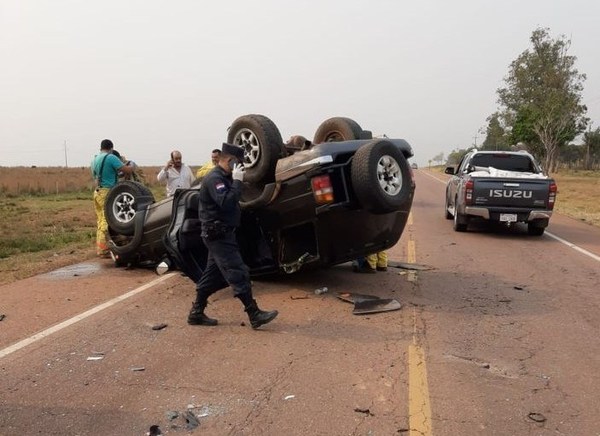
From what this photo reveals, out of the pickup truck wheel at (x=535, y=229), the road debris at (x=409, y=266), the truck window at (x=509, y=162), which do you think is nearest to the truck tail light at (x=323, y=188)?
the road debris at (x=409, y=266)

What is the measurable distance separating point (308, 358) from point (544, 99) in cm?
4861

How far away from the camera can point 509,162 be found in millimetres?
13781

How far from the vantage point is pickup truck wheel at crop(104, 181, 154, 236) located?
30.8 ft

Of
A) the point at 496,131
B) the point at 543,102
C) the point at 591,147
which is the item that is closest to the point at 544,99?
the point at 543,102

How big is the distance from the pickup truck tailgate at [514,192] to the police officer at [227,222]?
8132mm

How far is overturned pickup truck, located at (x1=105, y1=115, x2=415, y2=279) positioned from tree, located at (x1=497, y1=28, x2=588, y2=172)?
1664 inches

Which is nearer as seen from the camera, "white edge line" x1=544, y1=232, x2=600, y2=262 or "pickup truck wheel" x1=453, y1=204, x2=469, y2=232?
"white edge line" x1=544, y1=232, x2=600, y2=262

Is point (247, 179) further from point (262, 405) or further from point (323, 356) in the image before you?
point (262, 405)

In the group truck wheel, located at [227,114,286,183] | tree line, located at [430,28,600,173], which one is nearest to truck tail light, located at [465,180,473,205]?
truck wheel, located at [227,114,286,183]

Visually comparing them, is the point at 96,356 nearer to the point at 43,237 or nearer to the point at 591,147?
the point at 43,237

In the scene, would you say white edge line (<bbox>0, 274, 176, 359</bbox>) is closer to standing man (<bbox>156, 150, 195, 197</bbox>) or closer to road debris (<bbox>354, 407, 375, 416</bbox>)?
standing man (<bbox>156, 150, 195, 197</bbox>)

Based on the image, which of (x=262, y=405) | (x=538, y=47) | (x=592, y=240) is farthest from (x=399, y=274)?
(x=538, y=47)

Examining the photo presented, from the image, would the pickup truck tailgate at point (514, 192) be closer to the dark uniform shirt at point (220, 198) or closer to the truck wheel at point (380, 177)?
the truck wheel at point (380, 177)

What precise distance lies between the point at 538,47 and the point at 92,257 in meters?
50.6
